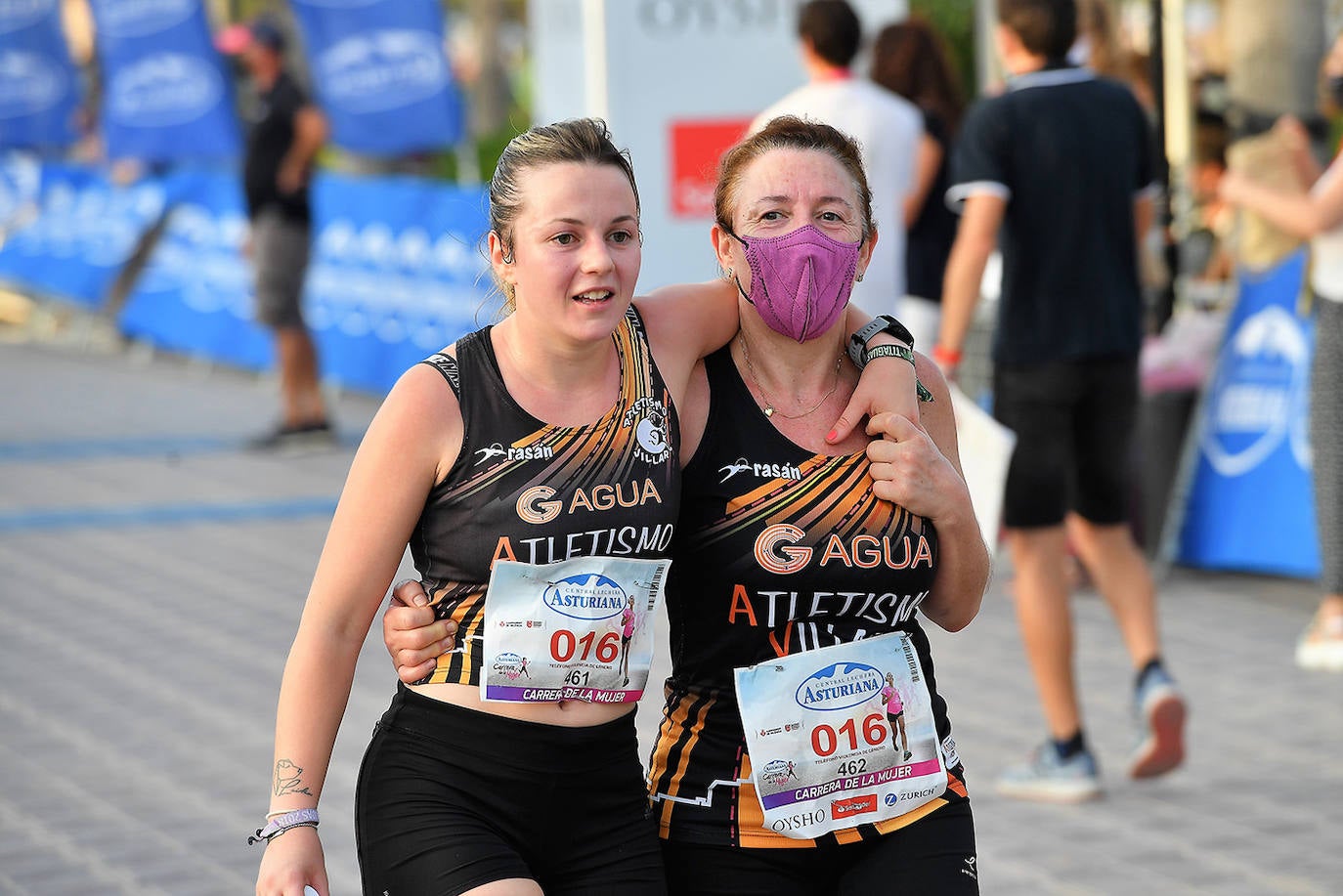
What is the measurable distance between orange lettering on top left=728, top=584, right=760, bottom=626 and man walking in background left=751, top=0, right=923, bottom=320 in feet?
11.5

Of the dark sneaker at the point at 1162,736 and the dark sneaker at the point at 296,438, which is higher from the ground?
the dark sneaker at the point at 1162,736

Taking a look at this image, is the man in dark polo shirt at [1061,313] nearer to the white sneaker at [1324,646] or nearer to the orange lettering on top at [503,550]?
the white sneaker at [1324,646]

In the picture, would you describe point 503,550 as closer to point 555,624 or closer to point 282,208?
point 555,624

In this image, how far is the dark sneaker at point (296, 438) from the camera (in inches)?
448

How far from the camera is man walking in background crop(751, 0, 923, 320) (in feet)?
21.0

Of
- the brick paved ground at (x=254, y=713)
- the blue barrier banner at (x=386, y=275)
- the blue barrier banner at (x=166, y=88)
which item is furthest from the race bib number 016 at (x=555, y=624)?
the blue barrier banner at (x=166, y=88)

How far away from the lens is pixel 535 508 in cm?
278

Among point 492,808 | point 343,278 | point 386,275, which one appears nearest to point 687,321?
point 492,808

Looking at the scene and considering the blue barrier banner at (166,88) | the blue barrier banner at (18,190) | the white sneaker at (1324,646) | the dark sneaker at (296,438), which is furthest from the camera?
the blue barrier banner at (18,190)

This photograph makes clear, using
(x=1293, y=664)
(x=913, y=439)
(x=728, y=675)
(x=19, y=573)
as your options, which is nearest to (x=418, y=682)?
(x=728, y=675)

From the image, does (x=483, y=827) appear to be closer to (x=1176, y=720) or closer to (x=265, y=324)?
(x=1176, y=720)

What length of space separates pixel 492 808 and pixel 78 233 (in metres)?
14.7

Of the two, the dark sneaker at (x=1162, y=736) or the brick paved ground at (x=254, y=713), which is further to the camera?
the dark sneaker at (x=1162, y=736)

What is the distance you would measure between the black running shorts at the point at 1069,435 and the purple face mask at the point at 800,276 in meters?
2.59
